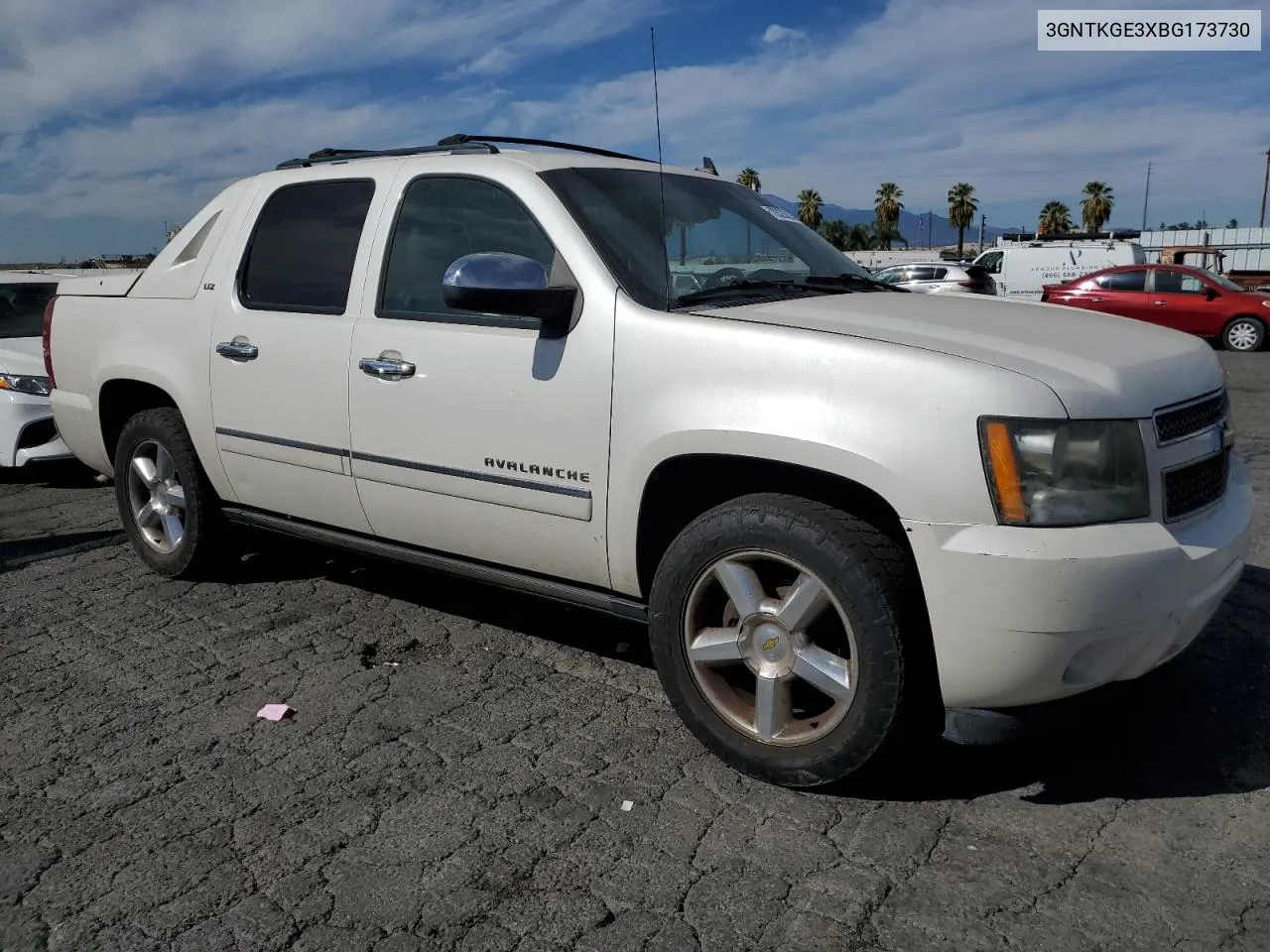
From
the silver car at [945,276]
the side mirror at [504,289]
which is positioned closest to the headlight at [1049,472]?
the side mirror at [504,289]

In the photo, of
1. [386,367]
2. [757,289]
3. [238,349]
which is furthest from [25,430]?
[757,289]

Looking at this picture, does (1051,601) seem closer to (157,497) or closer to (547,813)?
(547,813)

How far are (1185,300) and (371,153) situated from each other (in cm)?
1759

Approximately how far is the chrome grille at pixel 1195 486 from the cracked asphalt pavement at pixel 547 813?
545 mm

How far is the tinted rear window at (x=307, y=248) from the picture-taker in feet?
13.1

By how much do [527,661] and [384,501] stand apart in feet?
2.65

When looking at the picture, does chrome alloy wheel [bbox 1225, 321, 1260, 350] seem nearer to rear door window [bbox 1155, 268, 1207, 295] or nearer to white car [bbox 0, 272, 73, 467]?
rear door window [bbox 1155, 268, 1207, 295]

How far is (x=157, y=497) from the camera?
16.3 feet

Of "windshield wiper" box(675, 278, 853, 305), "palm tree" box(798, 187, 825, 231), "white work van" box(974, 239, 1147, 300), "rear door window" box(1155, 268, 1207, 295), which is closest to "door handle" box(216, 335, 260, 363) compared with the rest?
"windshield wiper" box(675, 278, 853, 305)

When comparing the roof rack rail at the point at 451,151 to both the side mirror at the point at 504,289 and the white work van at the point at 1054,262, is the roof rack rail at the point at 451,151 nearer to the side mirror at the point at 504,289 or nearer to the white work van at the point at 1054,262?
the side mirror at the point at 504,289

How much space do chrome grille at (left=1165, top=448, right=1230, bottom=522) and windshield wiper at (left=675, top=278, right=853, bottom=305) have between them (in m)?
1.28

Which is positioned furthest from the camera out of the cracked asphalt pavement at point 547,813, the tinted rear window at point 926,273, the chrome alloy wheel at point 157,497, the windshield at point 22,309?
the tinted rear window at point 926,273

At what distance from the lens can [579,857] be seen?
269 centimetres

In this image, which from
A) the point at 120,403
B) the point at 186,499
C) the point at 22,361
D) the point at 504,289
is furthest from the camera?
the point at 22,361
